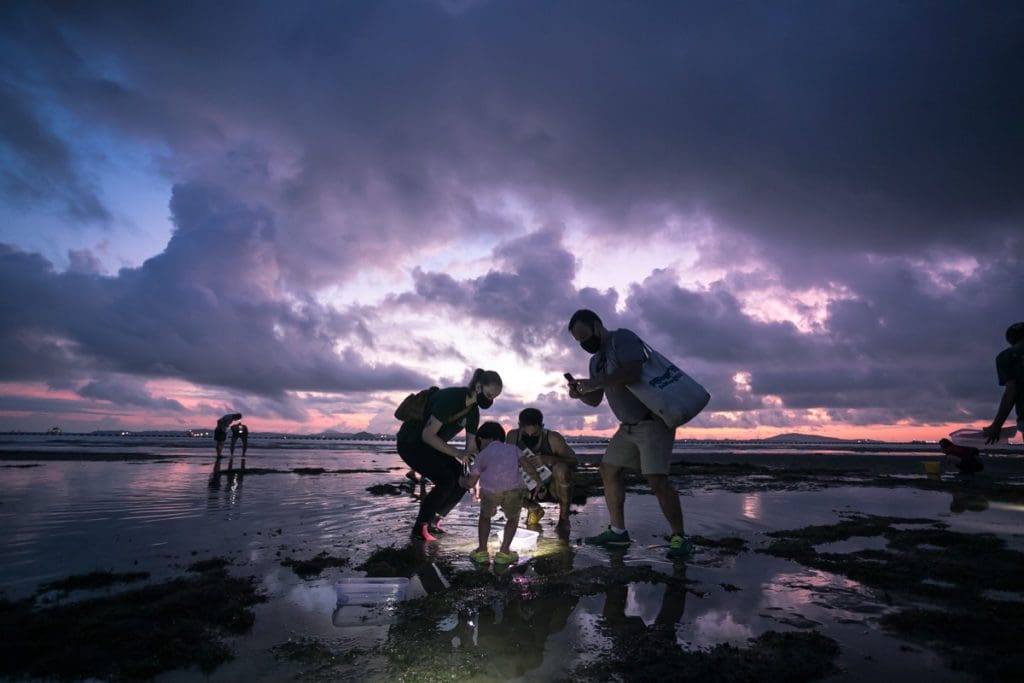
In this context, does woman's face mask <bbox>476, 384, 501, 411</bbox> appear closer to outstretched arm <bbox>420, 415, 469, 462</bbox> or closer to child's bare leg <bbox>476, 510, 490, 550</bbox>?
outstretched arm <bbox>420, 415, 469, 462</bbox>

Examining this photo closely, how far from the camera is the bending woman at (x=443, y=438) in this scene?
6.95 m

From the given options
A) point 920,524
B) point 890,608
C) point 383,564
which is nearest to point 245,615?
point 383,564

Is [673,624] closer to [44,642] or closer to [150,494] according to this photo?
[44,642]

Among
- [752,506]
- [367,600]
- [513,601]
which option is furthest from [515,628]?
[752,506]

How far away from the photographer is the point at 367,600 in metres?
4.27

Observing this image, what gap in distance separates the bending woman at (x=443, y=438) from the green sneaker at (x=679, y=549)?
2.91m

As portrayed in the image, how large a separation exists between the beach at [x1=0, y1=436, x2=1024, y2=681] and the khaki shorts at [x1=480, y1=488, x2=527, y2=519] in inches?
23.6

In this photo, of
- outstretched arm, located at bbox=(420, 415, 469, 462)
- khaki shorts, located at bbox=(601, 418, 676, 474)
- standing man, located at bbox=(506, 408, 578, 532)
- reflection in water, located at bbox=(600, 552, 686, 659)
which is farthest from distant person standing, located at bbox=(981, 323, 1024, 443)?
outstretched arm, located at bbox=(420, 415, 469, 462)

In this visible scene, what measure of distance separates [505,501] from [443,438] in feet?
4.73

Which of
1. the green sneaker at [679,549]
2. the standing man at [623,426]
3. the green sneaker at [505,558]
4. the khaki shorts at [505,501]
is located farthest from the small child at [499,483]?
the green sneaker at [679,549]

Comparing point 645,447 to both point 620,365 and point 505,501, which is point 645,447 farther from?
point 505,501

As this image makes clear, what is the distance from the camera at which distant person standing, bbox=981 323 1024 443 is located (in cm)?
592

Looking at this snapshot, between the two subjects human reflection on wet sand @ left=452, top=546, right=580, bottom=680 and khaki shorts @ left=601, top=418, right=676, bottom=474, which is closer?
human reflection on wet sand @ left=452, top=546, right=580, bottom=680

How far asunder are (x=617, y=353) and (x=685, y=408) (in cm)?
109
